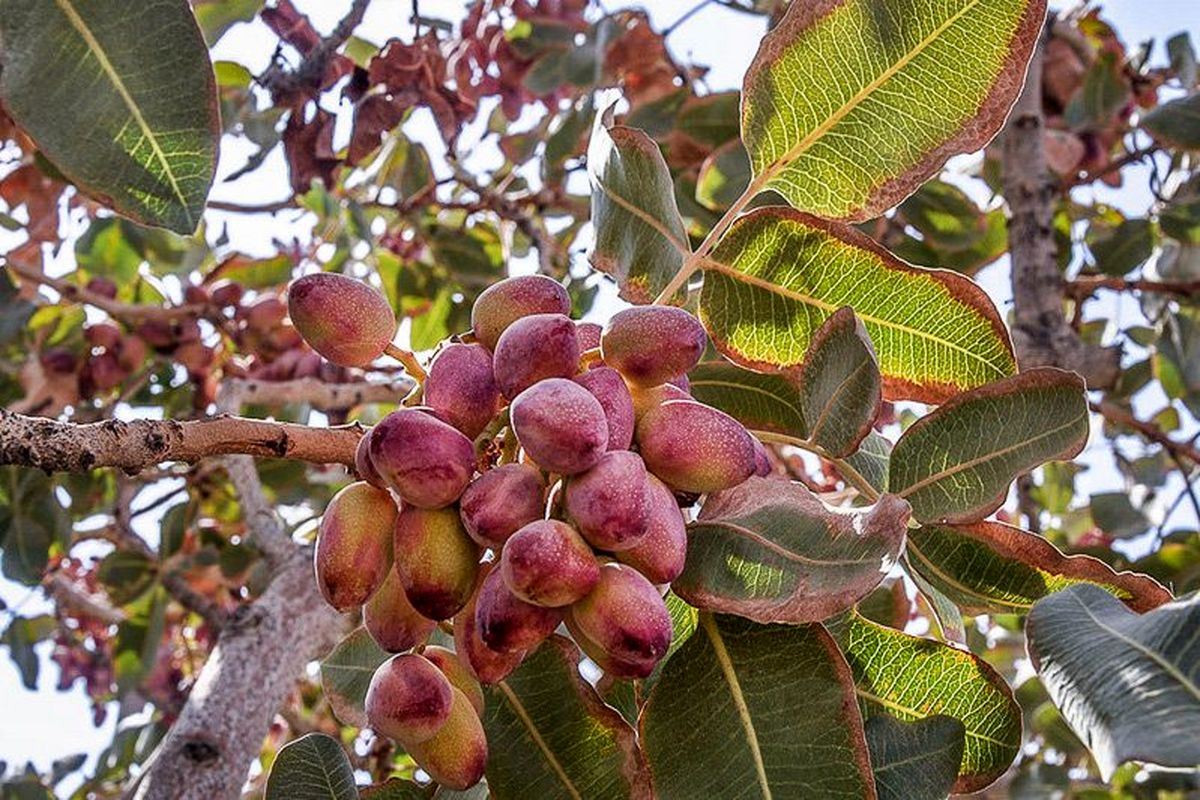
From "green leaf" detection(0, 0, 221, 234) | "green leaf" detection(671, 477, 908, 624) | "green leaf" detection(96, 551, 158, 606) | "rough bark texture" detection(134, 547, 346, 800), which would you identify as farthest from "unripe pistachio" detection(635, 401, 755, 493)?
"green leaf" detection(96, 551, 158, 606)

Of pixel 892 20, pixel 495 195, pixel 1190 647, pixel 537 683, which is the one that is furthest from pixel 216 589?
pixel 1190 647

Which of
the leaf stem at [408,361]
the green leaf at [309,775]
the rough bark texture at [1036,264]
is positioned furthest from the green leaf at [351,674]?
the rough bark texture at [1036,264]

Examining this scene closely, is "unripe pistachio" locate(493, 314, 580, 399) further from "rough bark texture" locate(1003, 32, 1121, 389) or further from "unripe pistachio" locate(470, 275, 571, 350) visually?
"rough bark texture" locate(1003, 32, 1121, 389)

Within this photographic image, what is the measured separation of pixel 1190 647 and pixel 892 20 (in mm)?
417

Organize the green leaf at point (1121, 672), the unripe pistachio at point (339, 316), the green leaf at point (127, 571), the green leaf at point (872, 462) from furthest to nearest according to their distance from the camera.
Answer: the green leaf at point (127, 571) → the green leaf at point (872, 462) → the unripe pistachio at point (339, 316) → the green leaf at point (1121, 672)

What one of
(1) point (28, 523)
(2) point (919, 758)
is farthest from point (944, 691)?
(1) point (28, 523)

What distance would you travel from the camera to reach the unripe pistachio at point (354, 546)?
609mm

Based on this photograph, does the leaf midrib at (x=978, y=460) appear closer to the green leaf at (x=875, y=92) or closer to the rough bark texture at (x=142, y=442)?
the green leaf at (x=875, y=92)

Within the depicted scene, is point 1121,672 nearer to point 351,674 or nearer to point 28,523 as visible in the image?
point 351,674

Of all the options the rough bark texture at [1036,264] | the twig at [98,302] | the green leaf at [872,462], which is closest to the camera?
the green leaf at [872,462]

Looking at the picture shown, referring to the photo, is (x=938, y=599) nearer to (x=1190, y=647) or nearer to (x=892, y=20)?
(x=1190, y=647)

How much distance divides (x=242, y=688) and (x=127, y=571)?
89 cm

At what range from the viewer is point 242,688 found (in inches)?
48.9

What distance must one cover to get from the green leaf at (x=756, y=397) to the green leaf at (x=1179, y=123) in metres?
1.11
